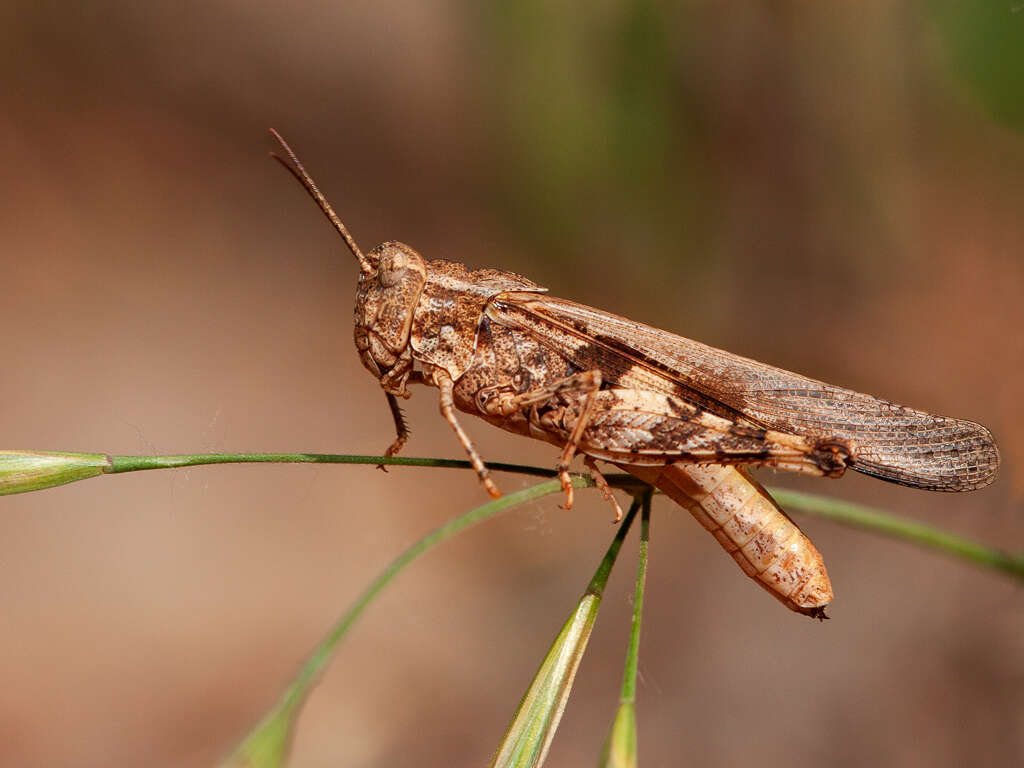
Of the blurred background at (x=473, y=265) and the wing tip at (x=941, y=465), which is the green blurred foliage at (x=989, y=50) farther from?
the wing tip at (x=941, y=465)

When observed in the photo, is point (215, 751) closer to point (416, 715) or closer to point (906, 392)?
point (416, 715)

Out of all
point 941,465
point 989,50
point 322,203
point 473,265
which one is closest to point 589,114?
point 473,265

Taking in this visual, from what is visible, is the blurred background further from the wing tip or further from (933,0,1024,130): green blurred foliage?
the wing tip

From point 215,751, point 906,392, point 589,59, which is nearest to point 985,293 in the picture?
point 906,392

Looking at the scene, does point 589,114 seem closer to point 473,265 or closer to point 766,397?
point 473,265

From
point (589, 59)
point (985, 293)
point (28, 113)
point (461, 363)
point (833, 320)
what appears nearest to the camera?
point (461, 363)

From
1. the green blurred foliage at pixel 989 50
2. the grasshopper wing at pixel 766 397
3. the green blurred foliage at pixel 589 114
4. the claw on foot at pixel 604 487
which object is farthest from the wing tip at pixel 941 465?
the green blurred foliage at pixel 589 114

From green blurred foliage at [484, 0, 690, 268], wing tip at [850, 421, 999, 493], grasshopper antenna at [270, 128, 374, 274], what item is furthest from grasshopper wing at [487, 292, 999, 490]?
green blurred foliage at [484, 0, 690, 268]
